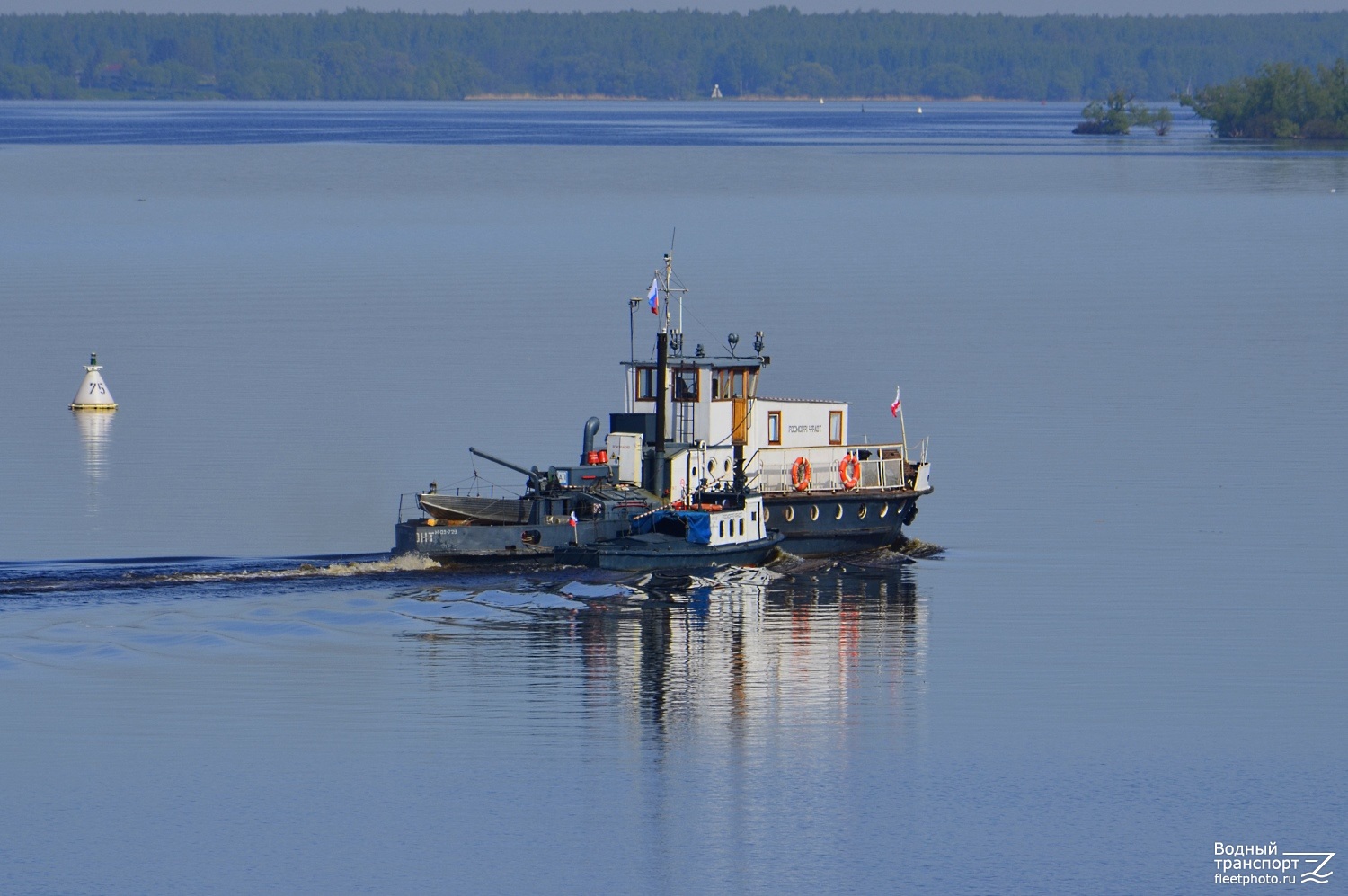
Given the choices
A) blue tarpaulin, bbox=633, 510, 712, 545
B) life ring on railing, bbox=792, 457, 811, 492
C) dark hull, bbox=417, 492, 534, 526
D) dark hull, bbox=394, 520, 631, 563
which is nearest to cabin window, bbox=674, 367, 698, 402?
life ring on railing, bbox=792, 457, 811, 492

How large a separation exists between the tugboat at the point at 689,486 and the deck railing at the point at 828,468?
41 millimetres

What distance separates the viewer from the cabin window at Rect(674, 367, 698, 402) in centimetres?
6825

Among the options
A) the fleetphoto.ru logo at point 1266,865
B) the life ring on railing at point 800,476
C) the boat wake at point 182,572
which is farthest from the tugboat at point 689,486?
the fleetphoto.ru logo at point 1266,865

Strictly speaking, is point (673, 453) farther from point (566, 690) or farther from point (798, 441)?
point (566, 690)

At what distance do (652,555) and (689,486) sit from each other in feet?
16.9

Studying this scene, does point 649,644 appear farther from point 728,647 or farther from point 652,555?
point 652,555

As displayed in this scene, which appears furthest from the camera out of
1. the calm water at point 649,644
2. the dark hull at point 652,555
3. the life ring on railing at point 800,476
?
the life ring on railing at point 800,476

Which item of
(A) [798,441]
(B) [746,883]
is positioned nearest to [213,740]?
(B) [746,883]

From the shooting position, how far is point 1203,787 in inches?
1704

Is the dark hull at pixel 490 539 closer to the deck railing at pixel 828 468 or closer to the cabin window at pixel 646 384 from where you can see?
the deck railing at pixel 828 468

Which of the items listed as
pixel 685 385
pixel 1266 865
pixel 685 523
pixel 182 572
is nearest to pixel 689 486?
pixel 685 523

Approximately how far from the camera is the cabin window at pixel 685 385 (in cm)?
6825

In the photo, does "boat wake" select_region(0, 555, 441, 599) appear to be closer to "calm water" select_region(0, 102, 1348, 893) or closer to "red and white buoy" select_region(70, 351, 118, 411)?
"calm water" select_region(0, 102, 1348, 893)

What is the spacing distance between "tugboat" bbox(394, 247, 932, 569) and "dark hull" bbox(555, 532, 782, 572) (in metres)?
0.05
